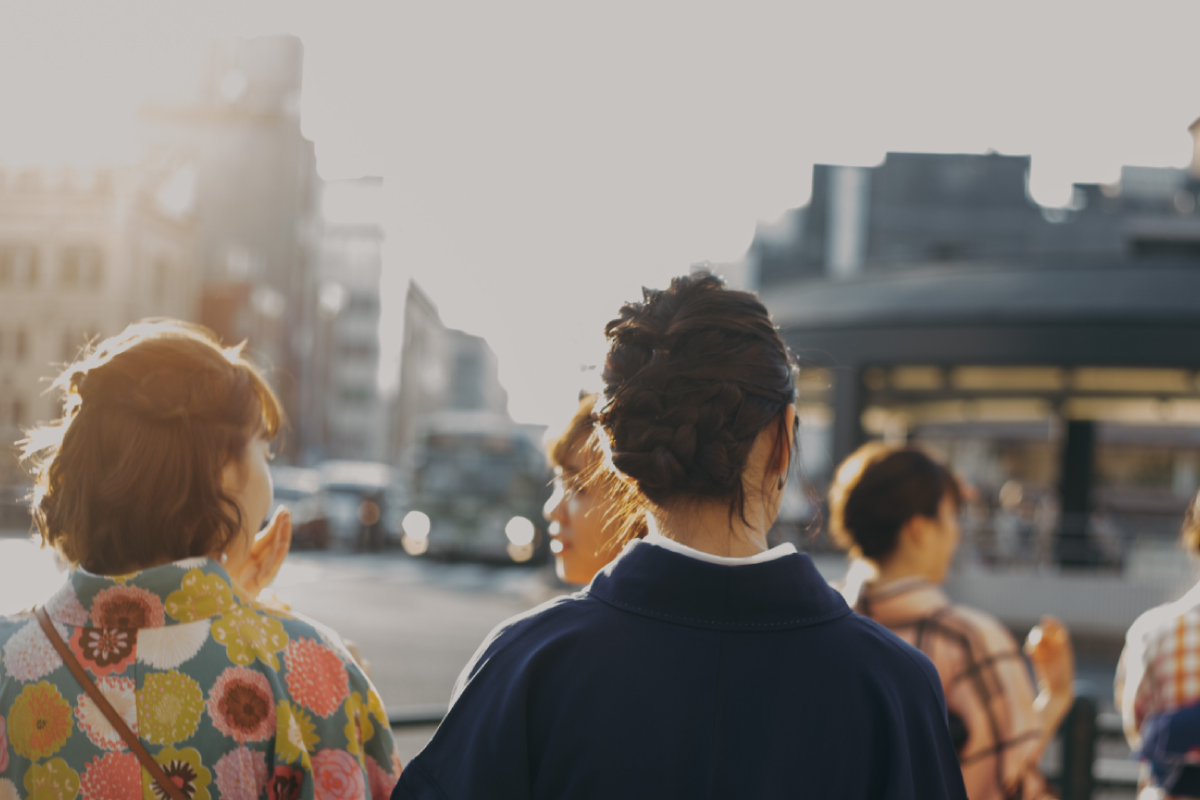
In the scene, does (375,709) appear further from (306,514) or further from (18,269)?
(306,514)

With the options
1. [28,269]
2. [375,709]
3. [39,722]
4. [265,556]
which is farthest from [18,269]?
[375,709]

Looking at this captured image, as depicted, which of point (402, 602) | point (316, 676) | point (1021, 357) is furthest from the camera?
point (402, 602)

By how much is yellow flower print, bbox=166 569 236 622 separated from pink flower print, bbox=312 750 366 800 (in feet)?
0.89

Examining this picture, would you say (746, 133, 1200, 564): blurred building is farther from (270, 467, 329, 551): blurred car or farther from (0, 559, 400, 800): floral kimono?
(270, 467, 329, 551): blurred car

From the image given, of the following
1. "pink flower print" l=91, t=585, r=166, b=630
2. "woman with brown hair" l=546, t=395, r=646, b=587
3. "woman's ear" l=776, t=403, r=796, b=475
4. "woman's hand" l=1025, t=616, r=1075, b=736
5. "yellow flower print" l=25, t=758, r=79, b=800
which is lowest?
"woman's hand" l=1025, t=616, r=1075, b=736

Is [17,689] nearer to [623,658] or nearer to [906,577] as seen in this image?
[623,658]

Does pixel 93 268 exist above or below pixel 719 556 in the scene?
above

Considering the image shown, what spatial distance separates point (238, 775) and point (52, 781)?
26 centimetres

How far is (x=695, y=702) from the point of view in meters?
1.23

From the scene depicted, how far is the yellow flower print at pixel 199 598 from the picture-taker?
1.57m

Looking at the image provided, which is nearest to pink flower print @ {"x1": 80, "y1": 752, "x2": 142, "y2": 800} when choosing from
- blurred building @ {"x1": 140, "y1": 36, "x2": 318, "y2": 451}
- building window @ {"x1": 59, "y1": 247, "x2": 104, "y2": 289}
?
building window @ {"x1": 59, "y1": 247, "x2": 104, "y2": 289}

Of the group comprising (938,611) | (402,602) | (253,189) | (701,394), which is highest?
(253,189)

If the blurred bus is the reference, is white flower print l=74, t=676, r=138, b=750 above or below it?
above

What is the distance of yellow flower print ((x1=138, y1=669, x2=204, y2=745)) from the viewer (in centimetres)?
154
